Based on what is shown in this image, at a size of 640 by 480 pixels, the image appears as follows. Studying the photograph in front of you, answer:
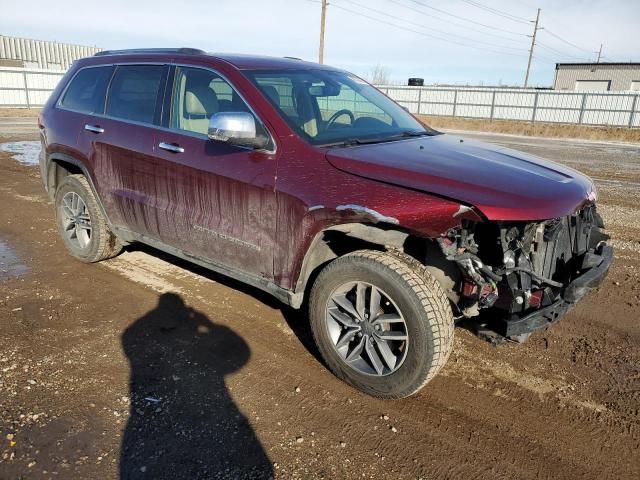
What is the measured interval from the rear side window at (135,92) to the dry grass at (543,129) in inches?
937

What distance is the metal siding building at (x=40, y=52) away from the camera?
45.6 meters

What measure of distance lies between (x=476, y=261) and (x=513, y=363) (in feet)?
3.70

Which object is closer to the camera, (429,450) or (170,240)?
(429,450)

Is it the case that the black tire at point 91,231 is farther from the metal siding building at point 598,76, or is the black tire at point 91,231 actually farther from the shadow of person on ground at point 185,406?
the metal siding building at point 598,76

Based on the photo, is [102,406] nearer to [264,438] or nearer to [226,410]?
[226,410]

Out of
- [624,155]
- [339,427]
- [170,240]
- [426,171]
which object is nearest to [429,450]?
[339,427]

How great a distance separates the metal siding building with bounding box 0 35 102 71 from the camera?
4562 cm

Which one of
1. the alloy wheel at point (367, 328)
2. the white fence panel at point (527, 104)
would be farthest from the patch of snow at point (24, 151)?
the white fence panel at point (527, 104)

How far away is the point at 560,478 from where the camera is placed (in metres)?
2.43

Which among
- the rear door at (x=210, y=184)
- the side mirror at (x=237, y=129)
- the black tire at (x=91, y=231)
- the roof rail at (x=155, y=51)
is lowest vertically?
the black tire at (x=91, y=231)

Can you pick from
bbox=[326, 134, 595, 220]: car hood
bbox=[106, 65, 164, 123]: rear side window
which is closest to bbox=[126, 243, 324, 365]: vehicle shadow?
bbox=[326, 134, 595, 220]: car hood

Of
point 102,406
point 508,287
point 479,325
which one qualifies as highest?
point 508,287

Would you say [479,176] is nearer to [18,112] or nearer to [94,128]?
[94,128]

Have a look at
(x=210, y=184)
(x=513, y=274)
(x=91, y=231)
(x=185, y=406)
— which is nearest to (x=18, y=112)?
(x=91, y=231)
